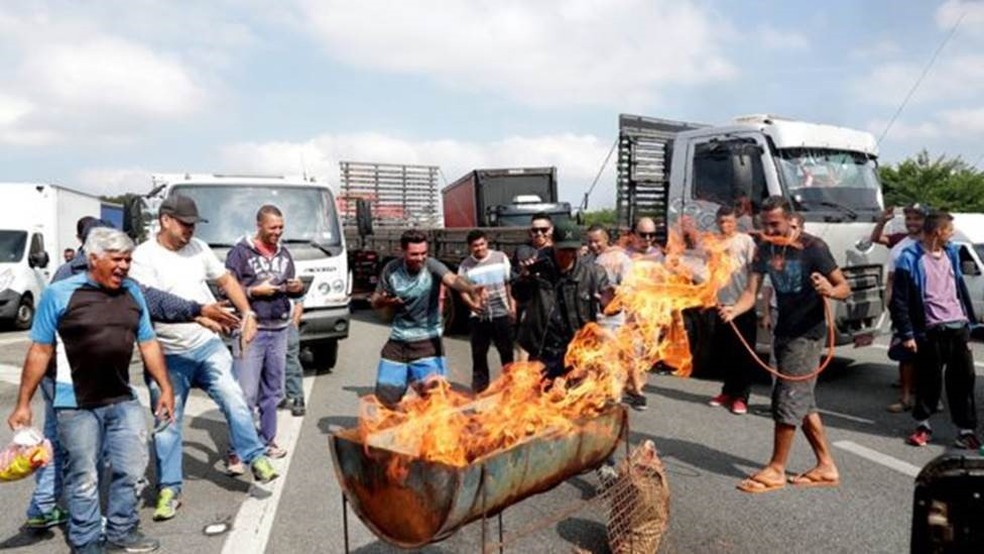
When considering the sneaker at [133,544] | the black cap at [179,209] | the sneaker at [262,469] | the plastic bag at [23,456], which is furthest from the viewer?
the sneaker at [262,469]

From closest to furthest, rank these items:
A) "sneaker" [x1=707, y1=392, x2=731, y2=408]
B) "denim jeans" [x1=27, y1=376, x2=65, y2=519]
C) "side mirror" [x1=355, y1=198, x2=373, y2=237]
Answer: "denim jeans" [x1=27, y1=376, x2=65, y2=519] → "sneaker" [x1=707, y1=392, x2=731, y2=408] → "side mirror" [x1=355, y1=198, x2=373, y2=237]

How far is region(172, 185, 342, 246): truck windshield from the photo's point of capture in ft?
25.9

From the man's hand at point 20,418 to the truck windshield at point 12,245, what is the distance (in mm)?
13773

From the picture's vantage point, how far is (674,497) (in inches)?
A: 183

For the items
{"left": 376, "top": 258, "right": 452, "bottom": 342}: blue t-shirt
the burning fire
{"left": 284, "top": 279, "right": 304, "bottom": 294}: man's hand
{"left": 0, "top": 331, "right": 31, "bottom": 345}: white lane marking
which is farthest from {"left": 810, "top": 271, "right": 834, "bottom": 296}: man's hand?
{"left": 0, "top": 331, "right": 31, "bottom": 345}: white lane marking

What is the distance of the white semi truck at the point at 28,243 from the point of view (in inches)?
562

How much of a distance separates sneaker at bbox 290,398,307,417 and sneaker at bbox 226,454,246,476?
1.62 m

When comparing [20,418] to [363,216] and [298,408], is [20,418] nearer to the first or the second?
[298,408]

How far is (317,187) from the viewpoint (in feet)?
28.6

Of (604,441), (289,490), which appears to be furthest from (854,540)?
(289,490)

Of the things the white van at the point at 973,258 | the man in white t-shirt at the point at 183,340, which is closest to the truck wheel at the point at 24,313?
the man in white t-shirt at the point at 183,340

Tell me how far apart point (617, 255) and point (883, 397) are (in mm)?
3479

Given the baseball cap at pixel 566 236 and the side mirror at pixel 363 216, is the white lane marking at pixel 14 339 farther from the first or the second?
the baseball cap at pixel 566 236

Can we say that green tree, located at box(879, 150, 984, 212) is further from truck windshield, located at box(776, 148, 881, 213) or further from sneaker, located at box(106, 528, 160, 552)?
sneaker, located at box(106, 528, 160, 552)
